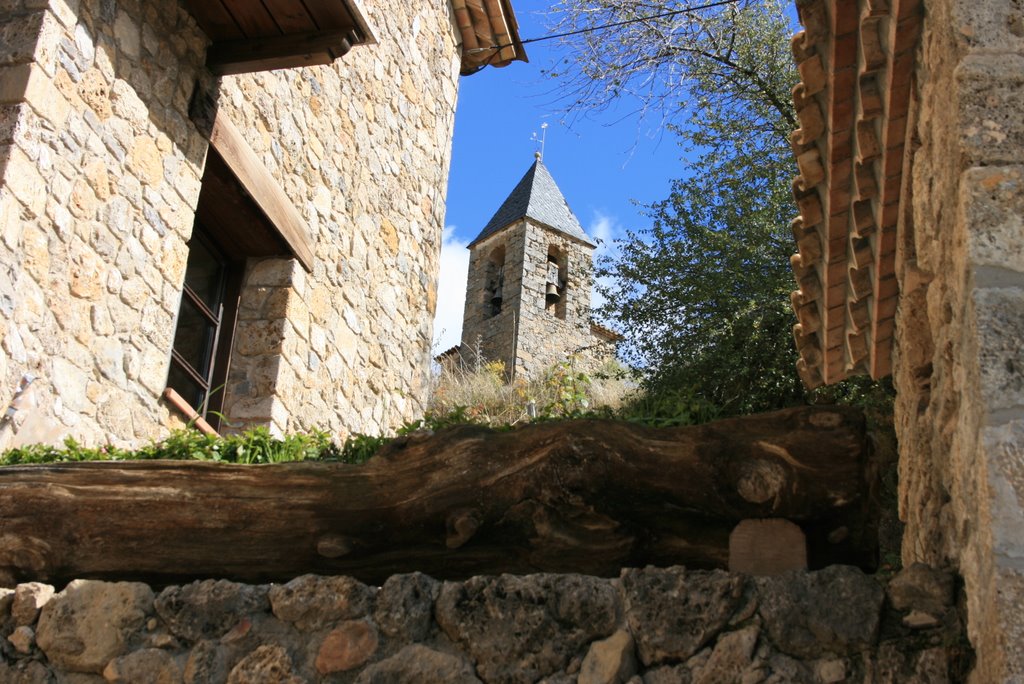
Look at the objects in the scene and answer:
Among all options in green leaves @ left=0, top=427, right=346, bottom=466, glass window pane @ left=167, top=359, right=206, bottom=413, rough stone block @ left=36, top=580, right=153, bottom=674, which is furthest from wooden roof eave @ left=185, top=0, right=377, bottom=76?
rough stone block @ left=36, top=580, right=153, bottom=674

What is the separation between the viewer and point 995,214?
244 cm

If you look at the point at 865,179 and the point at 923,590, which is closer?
the point at 923,590

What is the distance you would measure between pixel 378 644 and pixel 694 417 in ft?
4.42

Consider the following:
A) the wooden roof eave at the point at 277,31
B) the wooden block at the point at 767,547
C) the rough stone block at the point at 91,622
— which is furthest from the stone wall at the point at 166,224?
the wooden block at the point at 767,547

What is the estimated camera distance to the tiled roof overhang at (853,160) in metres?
3.03

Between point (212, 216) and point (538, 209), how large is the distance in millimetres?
22829

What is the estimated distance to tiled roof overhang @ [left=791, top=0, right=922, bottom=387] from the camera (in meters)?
3.03

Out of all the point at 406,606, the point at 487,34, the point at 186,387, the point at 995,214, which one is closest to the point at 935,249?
the point at 995,214

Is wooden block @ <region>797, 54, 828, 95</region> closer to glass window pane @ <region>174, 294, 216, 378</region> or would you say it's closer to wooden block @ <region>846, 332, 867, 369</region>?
wooden block @ <region>846, 332, 867, 369</region>

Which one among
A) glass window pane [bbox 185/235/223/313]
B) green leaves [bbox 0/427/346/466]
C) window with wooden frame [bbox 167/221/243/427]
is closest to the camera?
green leaves [bbox 0/427/346/466]

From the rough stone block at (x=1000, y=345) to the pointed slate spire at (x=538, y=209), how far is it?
26.0m

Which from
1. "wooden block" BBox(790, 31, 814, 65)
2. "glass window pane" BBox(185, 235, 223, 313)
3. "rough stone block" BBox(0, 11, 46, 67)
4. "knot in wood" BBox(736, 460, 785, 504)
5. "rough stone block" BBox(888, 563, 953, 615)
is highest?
"rough stone block" BBox(0, 11, 46, 67)

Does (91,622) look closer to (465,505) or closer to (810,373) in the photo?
(465,505)

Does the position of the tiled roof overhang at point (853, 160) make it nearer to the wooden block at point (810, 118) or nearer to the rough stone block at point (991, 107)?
A: the wooden block at point (810, 118)
